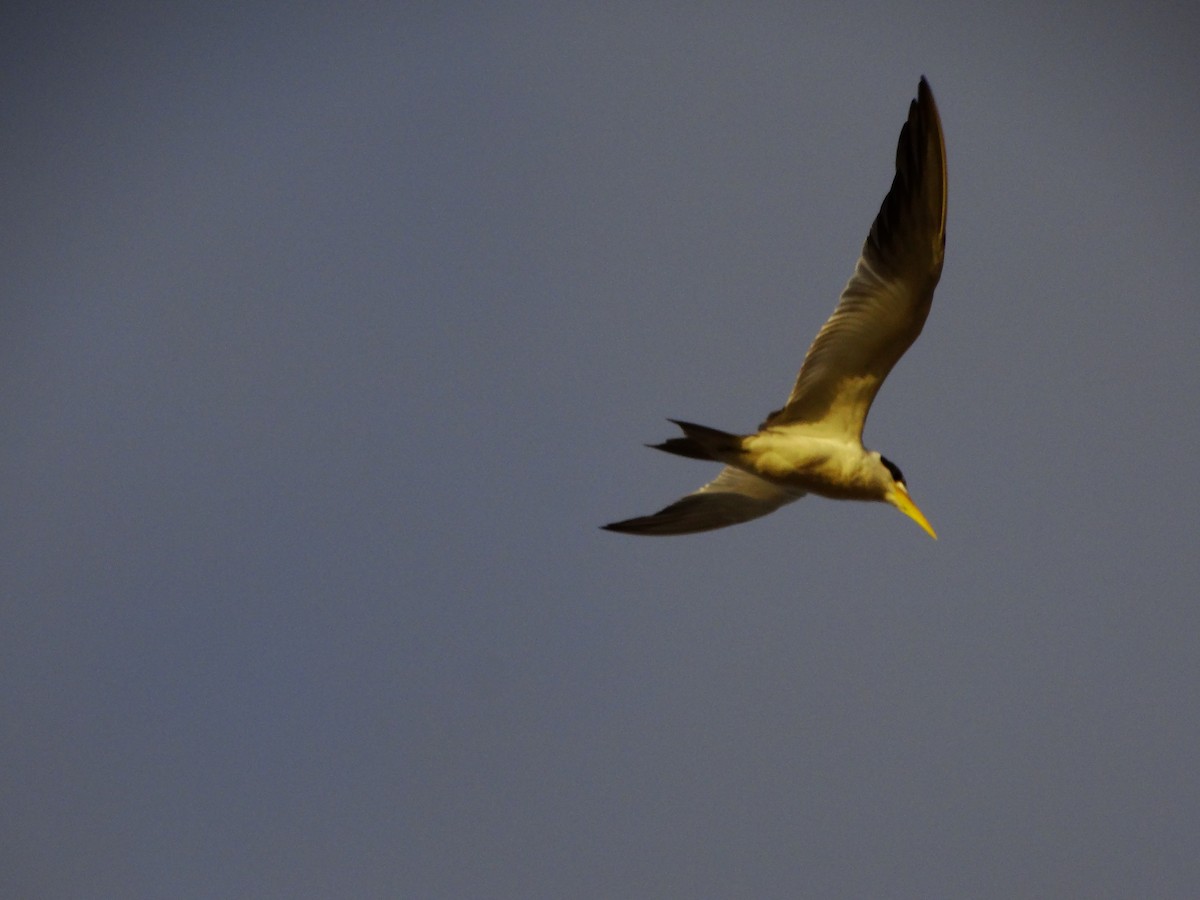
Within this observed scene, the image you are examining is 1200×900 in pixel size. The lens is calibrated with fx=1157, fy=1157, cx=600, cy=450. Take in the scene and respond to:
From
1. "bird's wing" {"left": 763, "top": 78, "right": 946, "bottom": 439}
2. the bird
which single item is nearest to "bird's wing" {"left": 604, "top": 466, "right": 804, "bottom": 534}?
the bird

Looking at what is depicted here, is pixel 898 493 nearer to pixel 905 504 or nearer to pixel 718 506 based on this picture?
pixel 905 504

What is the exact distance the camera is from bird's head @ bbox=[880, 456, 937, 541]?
880cm

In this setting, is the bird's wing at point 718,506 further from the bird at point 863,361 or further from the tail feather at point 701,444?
the tail feather at point 701,444

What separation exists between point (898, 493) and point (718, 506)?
1.79m

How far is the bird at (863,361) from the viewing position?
7887 millimetres

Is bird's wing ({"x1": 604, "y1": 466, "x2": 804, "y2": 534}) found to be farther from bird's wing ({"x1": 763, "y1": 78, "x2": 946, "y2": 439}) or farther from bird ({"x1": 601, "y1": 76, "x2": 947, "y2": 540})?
bird's wing ({"x1": 763, "y1": 78, "x2": 946, "y2": 439})

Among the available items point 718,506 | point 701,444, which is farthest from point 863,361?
point 718,506

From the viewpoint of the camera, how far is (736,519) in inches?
403

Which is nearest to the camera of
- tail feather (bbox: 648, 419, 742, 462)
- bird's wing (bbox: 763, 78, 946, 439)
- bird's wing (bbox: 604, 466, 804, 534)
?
bird's wing (bbox: 763, 78, 946, 439)

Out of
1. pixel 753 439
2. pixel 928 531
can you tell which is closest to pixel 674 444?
pixel 753 439

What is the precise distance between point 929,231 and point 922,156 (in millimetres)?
515

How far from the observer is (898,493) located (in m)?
8.84

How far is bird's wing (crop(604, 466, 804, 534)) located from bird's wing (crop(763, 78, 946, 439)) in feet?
3.29

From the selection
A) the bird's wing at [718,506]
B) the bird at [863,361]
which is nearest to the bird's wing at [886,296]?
the bird at [863,361]
